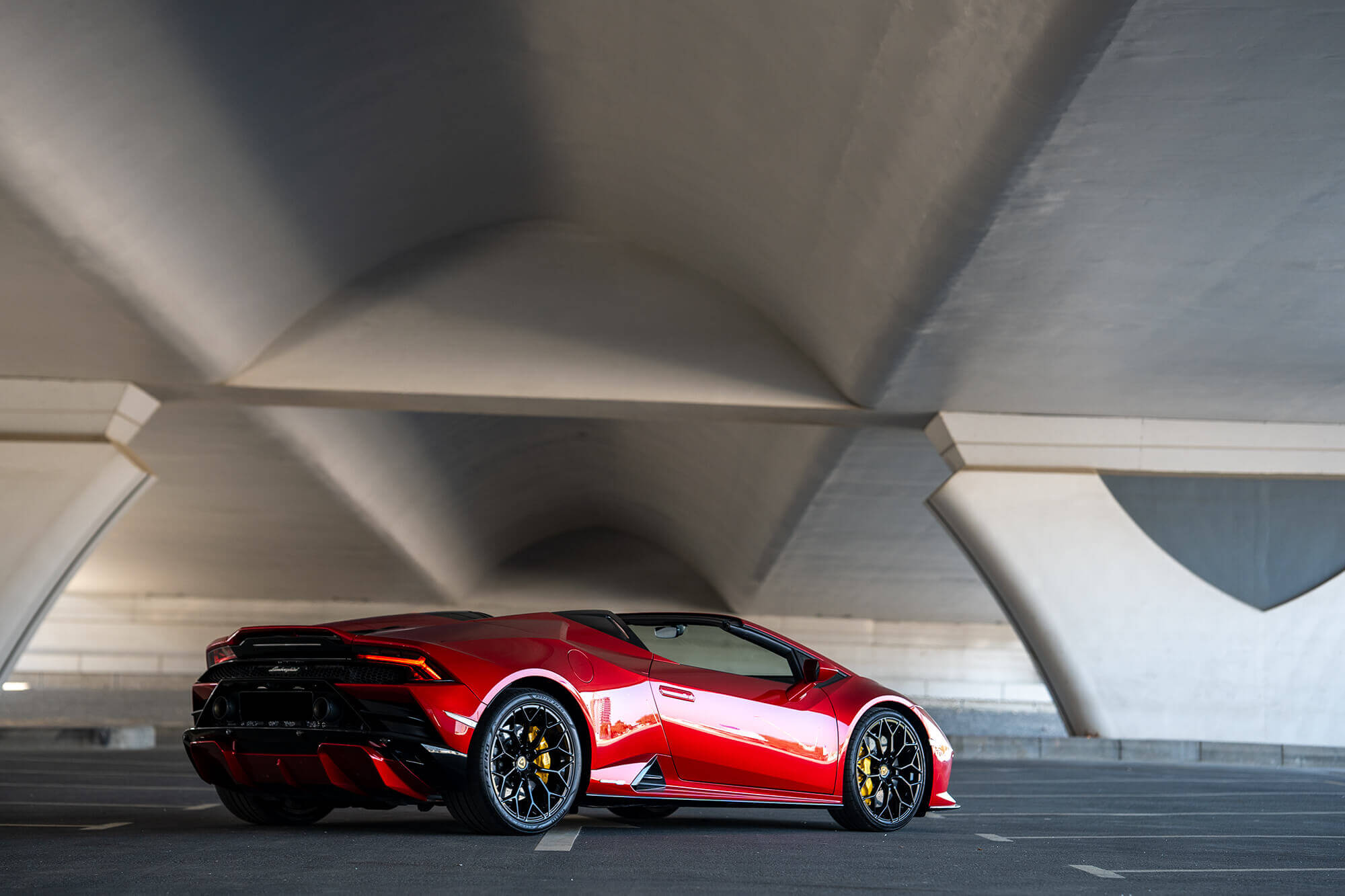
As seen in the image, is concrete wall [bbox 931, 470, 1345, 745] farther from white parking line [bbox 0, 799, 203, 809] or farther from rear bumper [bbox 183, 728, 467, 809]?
rear bumper [bbox 183, 728, 467, 809]

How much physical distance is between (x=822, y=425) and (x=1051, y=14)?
1115cm

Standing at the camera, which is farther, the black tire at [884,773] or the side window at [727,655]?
the side window at [727,655]

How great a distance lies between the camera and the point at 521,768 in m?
5.52

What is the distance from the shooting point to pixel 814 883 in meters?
4.52

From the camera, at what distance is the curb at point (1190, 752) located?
656 inches

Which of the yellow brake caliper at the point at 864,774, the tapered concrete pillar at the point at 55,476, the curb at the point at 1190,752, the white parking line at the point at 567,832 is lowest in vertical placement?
the white parking line at the point at 567,832

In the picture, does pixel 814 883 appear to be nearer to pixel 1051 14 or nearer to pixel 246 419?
pixel 1051 14

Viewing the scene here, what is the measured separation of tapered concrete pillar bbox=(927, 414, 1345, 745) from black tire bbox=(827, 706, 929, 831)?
10.6m

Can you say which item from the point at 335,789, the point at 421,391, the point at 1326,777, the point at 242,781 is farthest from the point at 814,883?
the point at 421,391

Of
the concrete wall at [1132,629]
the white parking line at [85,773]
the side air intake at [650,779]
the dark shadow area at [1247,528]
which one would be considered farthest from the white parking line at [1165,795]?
the dark shadow area at [1247,528]

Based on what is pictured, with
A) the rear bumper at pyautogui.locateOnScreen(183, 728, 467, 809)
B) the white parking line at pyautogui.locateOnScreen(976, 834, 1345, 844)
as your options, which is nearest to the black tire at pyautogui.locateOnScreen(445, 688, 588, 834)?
the rear bumper at pyautogui.locateOnScreen(183, 728, 467, 809)

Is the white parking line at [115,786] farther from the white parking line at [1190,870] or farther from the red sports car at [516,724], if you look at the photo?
the white parking line at [1190,870]

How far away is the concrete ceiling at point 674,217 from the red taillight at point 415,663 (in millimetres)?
5716

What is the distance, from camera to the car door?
6055 millimetres
